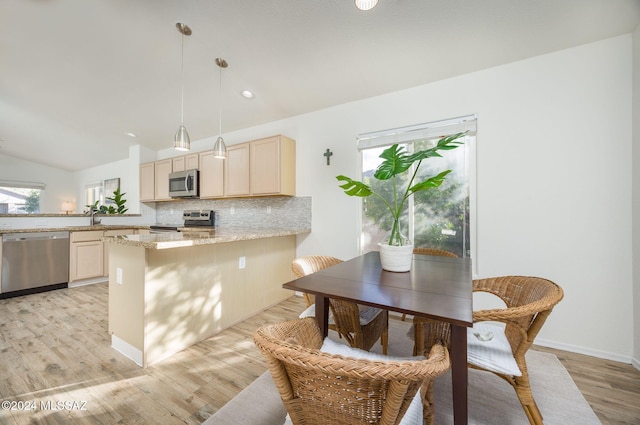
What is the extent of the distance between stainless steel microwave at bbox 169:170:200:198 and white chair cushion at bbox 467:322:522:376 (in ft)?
13.7

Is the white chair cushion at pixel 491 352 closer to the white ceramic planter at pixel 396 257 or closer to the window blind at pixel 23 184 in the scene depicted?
the white ceramic planter at pixel 396 257

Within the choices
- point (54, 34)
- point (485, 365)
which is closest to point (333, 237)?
point (485, 365)

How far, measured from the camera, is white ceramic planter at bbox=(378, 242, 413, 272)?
1.46 metres

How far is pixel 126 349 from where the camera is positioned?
6.36ft

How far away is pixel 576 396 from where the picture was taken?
150 centimetres

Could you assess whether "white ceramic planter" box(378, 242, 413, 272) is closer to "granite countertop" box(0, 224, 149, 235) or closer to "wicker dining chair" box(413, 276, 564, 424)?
"wicker dining chair" box(413, 276, 564, 424)

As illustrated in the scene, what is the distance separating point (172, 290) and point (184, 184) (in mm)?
2702

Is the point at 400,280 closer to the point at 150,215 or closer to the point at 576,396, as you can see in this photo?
the point at 576,396

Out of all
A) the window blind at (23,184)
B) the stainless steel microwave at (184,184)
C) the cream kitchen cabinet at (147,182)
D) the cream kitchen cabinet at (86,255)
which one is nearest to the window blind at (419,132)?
the stainless steel microwave at (184,184)

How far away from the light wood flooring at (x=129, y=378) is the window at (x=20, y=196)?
6912 millimetres

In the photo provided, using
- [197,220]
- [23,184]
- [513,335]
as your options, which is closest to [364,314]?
[513,335]

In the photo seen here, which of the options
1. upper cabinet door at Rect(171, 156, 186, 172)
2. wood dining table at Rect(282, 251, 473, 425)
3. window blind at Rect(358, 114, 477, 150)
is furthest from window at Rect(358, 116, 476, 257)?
upper cabinet door at Rect(171, 156, 186, 172)

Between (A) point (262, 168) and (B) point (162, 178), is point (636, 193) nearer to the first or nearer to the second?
(A) point (262, 168)

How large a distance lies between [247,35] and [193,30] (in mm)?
539
